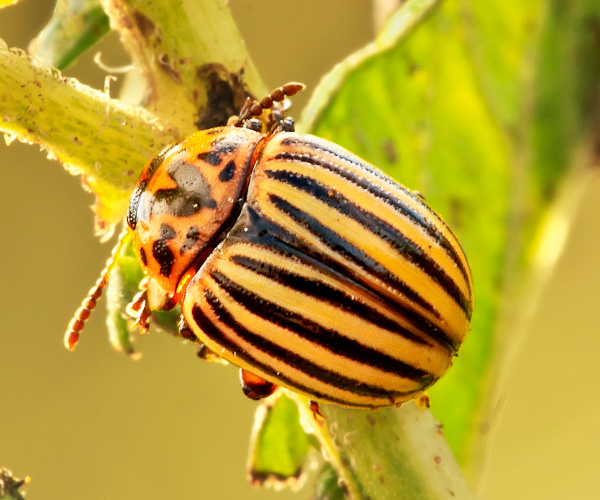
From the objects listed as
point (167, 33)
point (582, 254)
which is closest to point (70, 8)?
point (167, 33)

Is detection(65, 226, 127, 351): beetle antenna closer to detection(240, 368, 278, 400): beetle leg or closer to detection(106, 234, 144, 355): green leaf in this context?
detection(106, 234, 144, 355): green leaf

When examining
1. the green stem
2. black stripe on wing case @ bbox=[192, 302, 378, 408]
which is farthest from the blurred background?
black stripe on wing case @ bbox=[192, 302, 378, 408]

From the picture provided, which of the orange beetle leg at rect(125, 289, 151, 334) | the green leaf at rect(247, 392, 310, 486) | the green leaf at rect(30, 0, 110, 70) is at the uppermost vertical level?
the green leaf at rect(30, 0, 110, 70)

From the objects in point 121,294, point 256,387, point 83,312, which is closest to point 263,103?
point 121,294

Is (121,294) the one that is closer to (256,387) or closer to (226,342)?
(226,342)

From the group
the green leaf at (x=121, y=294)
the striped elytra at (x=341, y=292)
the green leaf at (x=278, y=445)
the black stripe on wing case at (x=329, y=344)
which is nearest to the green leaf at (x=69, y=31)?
the green leaf at (x=121, y=294)

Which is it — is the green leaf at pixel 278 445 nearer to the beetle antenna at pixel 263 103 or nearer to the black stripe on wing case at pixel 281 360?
the black stripe on wing case at pixel 281 360
